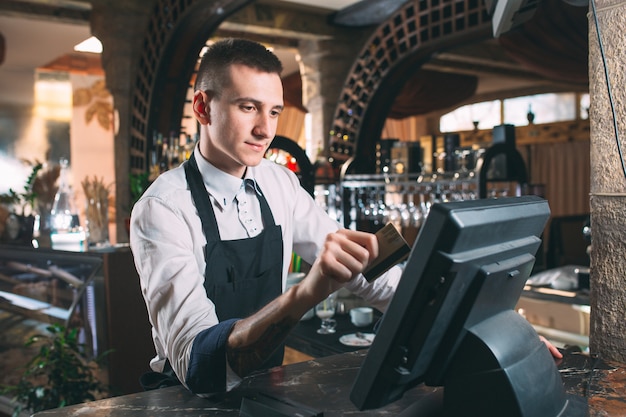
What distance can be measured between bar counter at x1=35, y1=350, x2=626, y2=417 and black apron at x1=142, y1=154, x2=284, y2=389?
0.29 m

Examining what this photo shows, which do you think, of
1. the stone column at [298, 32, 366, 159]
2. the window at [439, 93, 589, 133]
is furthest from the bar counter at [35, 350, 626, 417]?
the window at [439, 93, 589, 133]

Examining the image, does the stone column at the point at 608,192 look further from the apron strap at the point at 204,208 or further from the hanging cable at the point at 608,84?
the apron strap at the point at 204,208

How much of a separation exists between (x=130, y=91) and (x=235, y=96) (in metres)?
5.42

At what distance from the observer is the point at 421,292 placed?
846 mm

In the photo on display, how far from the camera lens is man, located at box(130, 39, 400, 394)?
1.28m

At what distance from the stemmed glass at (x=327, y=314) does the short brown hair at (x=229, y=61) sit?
4.54 feet

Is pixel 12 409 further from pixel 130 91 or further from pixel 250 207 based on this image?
pixel 130 91

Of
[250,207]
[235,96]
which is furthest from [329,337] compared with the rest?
[235,96]

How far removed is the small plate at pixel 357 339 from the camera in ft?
8.32

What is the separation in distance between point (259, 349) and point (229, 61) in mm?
745

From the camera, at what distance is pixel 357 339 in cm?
260

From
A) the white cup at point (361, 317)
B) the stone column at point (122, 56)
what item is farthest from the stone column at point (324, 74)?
the white cup at point (361, 317)

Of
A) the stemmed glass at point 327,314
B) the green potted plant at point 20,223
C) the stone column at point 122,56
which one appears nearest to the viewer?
the stemmed glass at point 327,314

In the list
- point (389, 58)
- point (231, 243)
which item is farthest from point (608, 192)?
point (389, 58)
